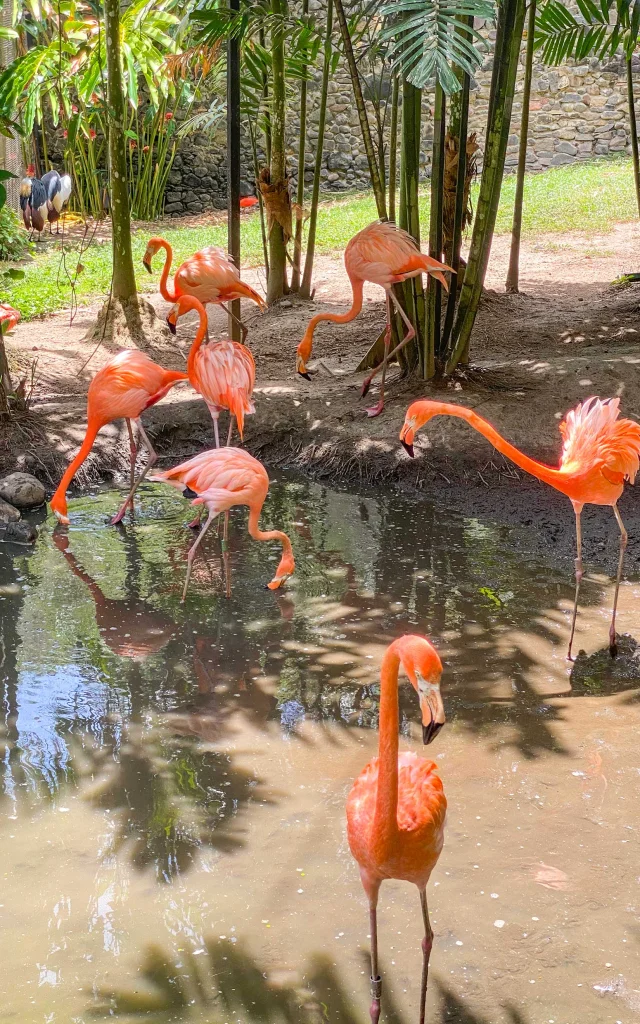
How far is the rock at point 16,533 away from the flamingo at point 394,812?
3539 millimetres

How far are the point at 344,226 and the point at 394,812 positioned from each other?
455 inches

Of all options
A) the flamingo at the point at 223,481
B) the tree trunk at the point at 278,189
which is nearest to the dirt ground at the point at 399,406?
the tree trunk at the point at 278,189

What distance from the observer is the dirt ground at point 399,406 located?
6.18 meters

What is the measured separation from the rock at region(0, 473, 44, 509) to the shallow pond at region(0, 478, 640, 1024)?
0.58m

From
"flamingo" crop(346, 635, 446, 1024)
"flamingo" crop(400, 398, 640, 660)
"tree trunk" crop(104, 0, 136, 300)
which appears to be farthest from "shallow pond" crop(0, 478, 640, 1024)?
"tree trunk" crop(104, 0, 136, 300)

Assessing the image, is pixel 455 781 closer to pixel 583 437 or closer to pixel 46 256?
pixel 583 437

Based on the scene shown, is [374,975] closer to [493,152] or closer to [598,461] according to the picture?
[598,461]

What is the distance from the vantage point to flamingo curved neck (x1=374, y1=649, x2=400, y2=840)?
2.30m

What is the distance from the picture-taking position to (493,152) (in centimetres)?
622

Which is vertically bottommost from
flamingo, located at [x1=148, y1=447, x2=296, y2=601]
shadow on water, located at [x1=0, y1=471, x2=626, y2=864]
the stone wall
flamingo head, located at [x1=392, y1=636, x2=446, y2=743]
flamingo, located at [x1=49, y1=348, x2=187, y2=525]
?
shadow on water, located at [x1=0, y1=471, x2=626, y2=864]

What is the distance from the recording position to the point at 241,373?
5.64 meters

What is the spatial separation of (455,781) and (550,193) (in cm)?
1226

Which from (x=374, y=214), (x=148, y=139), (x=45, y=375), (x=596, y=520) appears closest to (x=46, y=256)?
(x=148, y=139)

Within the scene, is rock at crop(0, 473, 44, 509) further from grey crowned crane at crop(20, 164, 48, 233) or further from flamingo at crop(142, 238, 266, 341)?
grey crowned crane at crop(20, 164, 48, 233)
